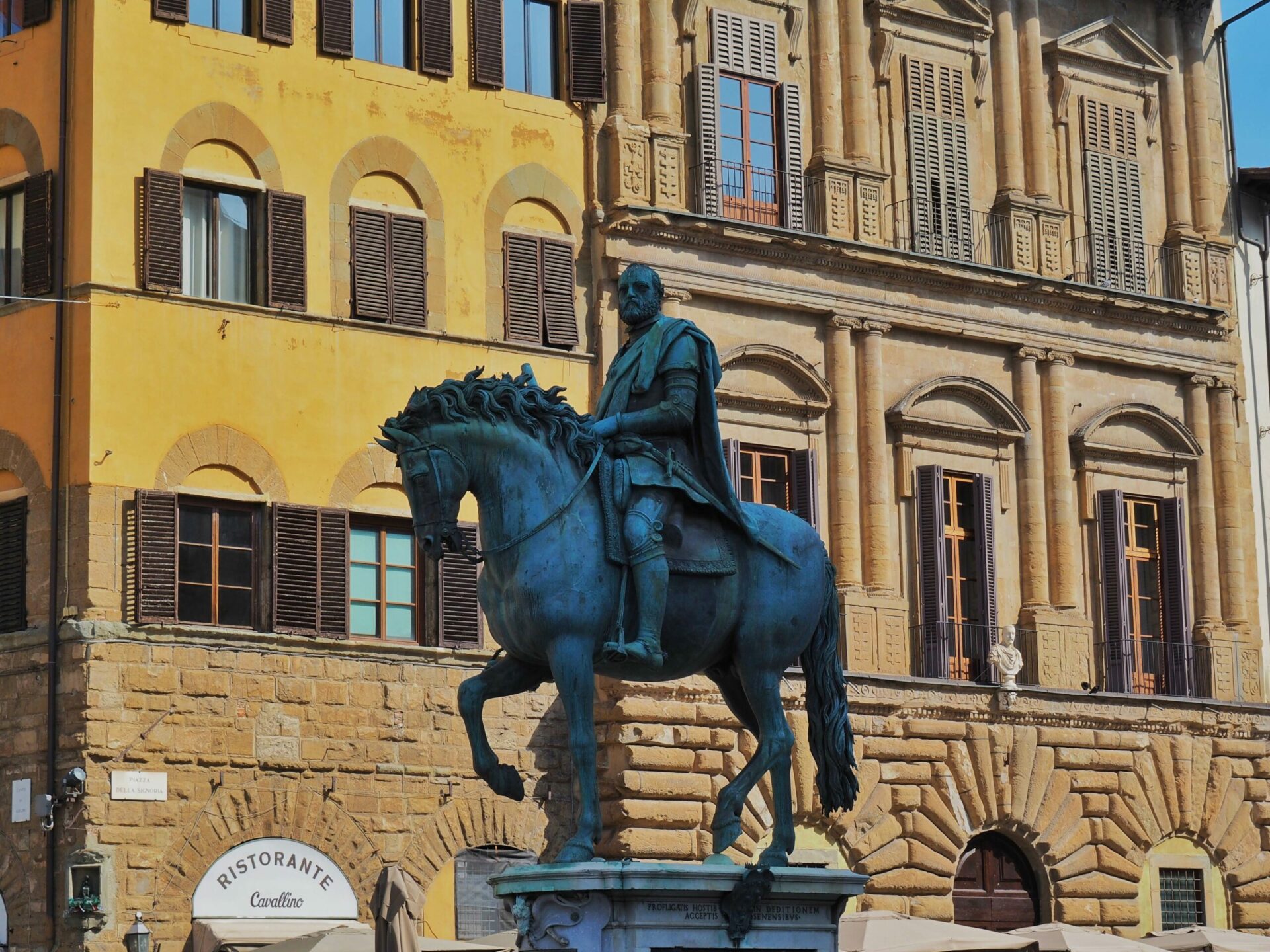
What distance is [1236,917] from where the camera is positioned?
29438mm

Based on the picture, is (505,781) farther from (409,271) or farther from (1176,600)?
(1176,600)

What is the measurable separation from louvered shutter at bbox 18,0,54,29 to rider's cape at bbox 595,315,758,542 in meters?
13.8

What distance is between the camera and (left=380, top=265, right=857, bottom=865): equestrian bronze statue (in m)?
11.0

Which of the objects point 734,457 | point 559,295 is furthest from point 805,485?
point 559,295

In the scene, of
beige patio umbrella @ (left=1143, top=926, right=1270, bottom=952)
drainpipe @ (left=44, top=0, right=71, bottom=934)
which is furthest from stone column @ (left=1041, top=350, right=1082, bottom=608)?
drainpipe @ (left=44, top=0, right=71, bottom=934)

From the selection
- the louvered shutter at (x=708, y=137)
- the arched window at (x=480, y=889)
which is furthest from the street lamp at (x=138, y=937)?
the louvered shutter at (x=708, y=137)

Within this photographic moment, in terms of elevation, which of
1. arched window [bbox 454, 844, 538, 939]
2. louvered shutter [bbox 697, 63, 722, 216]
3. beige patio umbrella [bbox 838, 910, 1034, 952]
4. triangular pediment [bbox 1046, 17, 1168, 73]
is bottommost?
beige patio umbrella [bbox 838, 910, 1034, 952]

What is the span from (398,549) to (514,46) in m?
5.43

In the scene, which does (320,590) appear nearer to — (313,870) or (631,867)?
(313,870)

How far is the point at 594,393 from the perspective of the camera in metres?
26.3

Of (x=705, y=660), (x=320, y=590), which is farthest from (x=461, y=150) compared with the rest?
(x=705, y=660)

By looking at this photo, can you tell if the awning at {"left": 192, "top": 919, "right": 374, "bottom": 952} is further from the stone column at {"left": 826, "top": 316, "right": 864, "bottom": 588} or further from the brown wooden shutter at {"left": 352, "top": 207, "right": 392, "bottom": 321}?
the stone column at {"left": 826, "top": 316, "right": 864, "bottom": 588}

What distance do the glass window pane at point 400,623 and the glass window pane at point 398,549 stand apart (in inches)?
17.2

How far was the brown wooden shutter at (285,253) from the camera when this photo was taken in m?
24.0
